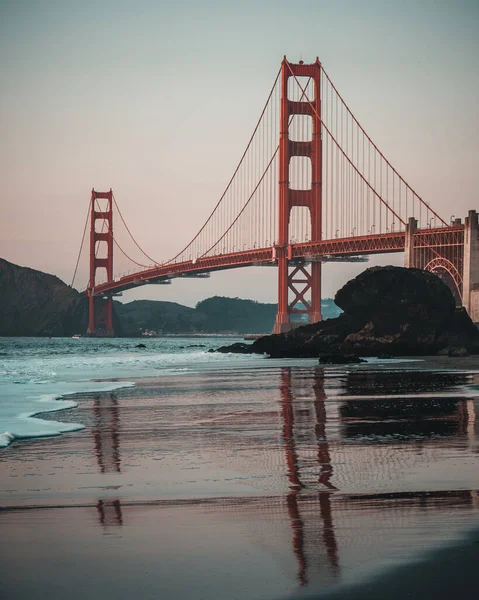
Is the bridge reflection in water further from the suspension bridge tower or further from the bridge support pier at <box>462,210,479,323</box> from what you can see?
the suspension bridge tower

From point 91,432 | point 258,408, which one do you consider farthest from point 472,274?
point 91,432

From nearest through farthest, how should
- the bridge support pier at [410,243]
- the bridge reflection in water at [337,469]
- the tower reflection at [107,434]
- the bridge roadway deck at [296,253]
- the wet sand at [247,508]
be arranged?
the wet sand at [247,508]
the bridge reflection in water at [337,469]
the tower reflection at [107,434]
the bridge support pier at [410,243]
the bridge roadway deck at [296,253]

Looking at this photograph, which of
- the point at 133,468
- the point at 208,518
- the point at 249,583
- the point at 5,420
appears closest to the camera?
the point at 249,583

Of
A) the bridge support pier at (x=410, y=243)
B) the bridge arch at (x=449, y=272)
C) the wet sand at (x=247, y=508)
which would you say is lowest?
the wet sand at (x=247, y=508)

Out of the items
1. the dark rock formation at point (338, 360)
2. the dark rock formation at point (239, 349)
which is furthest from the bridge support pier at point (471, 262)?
the dark rock formation at point (338, 360)

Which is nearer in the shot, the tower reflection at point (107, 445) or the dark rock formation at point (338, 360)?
the tower reflection at point (107, 445)

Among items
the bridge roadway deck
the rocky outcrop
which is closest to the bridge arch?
the bridge roadway deck

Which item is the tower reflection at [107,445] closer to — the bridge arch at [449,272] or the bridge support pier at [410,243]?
the bridge arch at [449,272]

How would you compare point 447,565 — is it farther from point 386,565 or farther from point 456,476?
point 456,476
